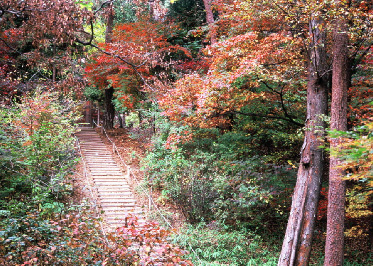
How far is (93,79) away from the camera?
1669 centimetres

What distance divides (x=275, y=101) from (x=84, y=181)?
28.9 feet

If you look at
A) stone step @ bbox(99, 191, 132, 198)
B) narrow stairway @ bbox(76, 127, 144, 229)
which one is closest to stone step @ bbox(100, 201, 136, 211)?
narrow stairway @ bbox(76, 127, 144, 229)

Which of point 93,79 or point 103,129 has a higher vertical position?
point 93,79

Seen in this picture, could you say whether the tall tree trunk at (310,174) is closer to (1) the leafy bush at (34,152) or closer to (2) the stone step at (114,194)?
(1) the leafy bush at (34,152)

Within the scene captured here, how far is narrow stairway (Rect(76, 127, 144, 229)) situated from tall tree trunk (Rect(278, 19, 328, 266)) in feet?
15.0

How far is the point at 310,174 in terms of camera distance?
6.98 metres

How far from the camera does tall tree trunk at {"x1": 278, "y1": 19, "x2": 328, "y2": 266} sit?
6766 millimetres

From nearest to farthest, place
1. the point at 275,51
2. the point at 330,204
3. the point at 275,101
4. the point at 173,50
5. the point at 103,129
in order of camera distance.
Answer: the point at 330,204
the point at 275,51
the point at 275,101
the point at 173,50
the point at 103,129

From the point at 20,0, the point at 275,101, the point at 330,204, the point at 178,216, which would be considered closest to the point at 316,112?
the point at 330,204

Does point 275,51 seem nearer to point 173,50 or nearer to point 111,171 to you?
point 173,50

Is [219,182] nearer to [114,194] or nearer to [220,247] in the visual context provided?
[220,247]

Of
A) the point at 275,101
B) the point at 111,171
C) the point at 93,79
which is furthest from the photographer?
the point at 93,79

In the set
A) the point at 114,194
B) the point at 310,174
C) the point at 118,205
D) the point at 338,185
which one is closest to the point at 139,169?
the point at 114,194

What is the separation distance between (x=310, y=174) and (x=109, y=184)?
8.63 meters
